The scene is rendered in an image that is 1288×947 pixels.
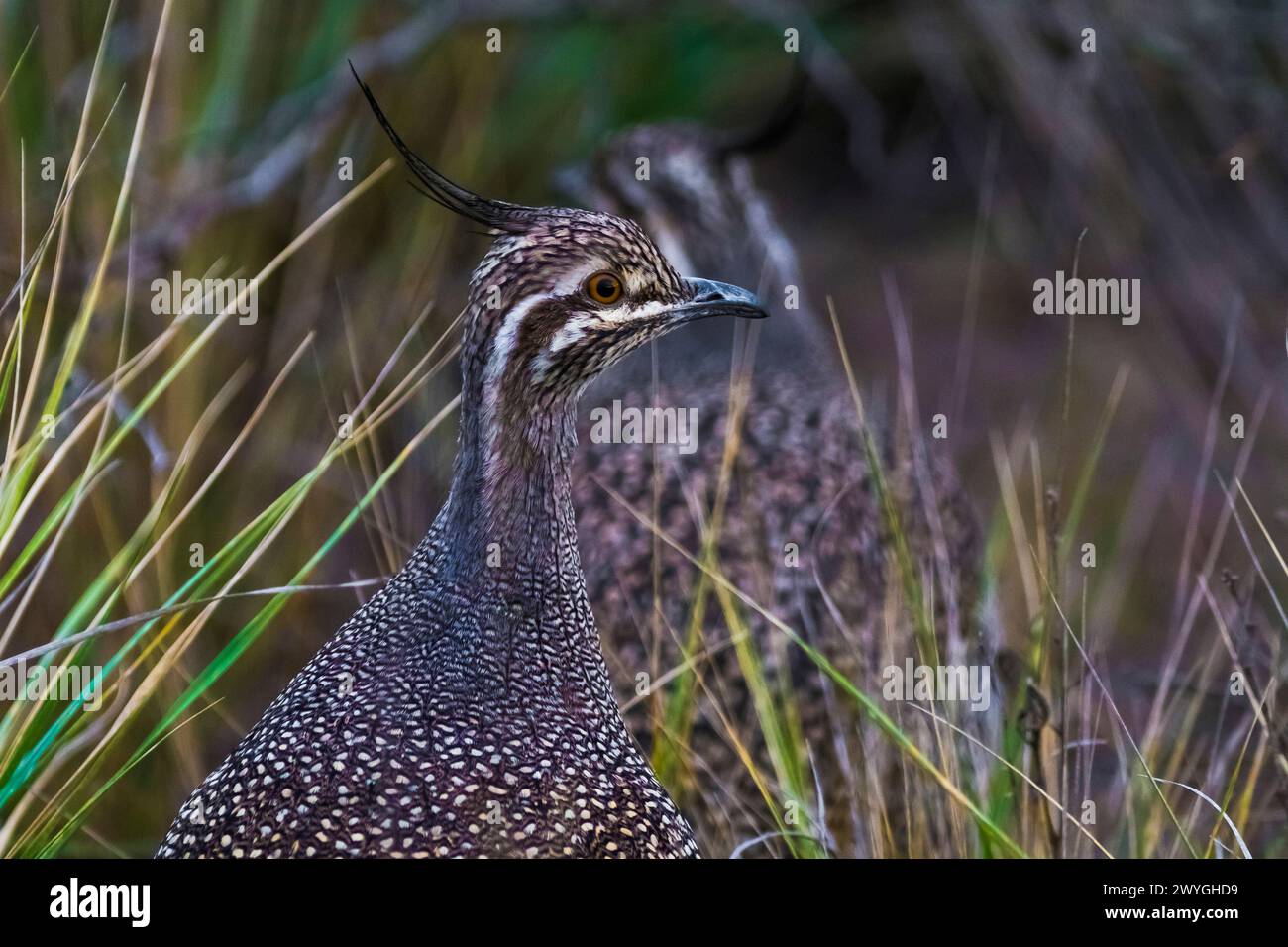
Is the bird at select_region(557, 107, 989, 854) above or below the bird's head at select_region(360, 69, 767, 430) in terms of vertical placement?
below

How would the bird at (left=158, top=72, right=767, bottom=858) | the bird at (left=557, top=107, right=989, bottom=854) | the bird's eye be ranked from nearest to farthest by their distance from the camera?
the bird at (left=158, top=72, right=767, bottom=858), the bird's eye, the bird at (left=557, top=107, right=989, bottom=854)

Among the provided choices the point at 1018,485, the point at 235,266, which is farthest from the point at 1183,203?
the point at 235,266

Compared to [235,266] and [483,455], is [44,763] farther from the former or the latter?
[235,266]

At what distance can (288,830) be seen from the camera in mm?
2932

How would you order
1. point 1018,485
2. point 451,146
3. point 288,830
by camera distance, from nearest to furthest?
point 288,830, point 451,146, point 1018,485

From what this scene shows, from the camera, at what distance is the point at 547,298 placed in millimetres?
3377

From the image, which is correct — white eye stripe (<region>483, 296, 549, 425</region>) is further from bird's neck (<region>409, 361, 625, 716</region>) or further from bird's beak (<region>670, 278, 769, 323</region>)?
bird's beak (<region>670, 278, 769, 323</region>)

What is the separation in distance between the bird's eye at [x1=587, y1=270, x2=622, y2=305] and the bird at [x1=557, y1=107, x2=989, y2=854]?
2.03 ft

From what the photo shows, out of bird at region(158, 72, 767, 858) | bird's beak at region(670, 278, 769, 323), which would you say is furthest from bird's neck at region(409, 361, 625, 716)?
bird's beak at region(670, 278, 769, 323)

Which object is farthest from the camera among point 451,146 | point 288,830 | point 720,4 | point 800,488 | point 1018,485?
point 1018,485

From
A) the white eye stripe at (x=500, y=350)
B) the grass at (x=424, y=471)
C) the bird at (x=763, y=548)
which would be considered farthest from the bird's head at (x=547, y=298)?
the bird at (x=763, y=548)

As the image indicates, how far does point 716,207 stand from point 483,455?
2697 mm

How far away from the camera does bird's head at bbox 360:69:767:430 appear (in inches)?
133
